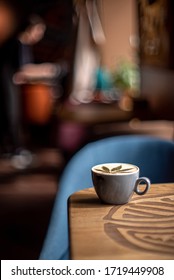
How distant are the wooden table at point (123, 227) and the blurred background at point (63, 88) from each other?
1.70 meters

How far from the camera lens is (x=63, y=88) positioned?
267 inches

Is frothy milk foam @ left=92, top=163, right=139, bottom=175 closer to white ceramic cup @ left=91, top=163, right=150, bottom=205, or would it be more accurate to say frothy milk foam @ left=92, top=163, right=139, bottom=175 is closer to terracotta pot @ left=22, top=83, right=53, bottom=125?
white ceramic cup @ left=91, top=163, right=150, bottom=205

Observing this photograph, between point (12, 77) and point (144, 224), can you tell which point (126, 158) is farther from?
point (12, 77)

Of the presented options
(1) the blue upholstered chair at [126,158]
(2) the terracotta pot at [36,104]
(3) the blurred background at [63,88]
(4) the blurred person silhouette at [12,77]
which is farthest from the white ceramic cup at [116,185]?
(2) the terracotta pot at [36,104]

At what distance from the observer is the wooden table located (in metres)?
0.93

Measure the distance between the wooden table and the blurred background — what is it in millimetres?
1698

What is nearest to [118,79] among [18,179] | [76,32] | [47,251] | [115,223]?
[18,179]

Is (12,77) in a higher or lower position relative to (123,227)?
higher

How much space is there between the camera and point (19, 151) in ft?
19.6

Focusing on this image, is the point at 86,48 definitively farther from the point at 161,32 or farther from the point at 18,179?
the point at 161,32

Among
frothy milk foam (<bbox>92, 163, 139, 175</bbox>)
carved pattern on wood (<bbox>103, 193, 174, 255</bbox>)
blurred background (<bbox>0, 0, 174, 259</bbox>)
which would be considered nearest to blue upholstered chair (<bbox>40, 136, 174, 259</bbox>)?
frothy milk foam (<bbox>92, 163, 139, 175</bbox>)

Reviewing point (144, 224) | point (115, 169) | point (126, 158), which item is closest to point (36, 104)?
point (126, 158)

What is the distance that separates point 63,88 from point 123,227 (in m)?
5.82
